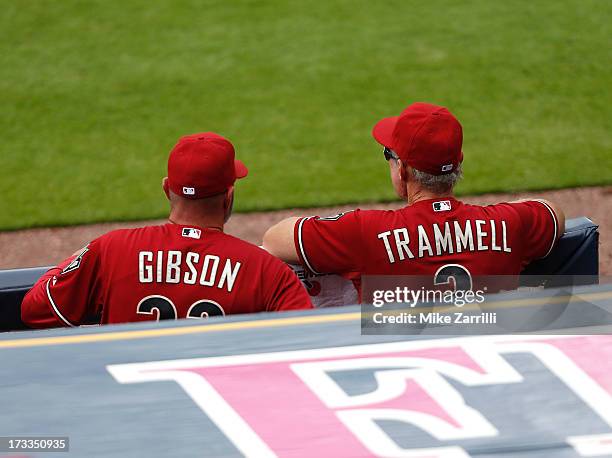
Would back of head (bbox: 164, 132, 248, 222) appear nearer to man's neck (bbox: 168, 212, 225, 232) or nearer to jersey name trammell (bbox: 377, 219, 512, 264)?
man's neck (bbox: 168, 212, 225, 232)

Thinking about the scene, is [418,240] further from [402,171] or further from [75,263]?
[75,263]

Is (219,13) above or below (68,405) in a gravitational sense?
above

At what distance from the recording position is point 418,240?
10.0 ft

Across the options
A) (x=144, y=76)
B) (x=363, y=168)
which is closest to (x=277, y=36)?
(x=144, y=76)

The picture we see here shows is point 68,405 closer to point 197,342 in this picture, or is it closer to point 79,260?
point 197,342

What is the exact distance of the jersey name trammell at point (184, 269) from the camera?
9.21 ft

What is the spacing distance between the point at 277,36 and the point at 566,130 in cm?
276

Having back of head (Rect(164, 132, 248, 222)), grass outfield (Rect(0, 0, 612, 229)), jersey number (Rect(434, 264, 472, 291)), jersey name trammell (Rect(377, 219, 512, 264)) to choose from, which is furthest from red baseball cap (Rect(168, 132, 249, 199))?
grass outfield (Rect(0, 0, 612, 229))

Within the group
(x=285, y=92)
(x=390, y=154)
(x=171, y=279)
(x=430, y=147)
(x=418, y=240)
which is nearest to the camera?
(x=171, y=279)

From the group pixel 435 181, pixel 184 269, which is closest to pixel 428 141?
pixel 435 181

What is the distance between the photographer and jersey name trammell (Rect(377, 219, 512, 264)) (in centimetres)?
305

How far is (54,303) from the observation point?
9.59 ft

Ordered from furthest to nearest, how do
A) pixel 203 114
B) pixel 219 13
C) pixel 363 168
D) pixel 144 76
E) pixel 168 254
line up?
pixel 219 13 < pixel 144 76 < pixel 203 114 < pixel 363 168 < pixel 168 254

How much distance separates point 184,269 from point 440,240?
0.86 metres
